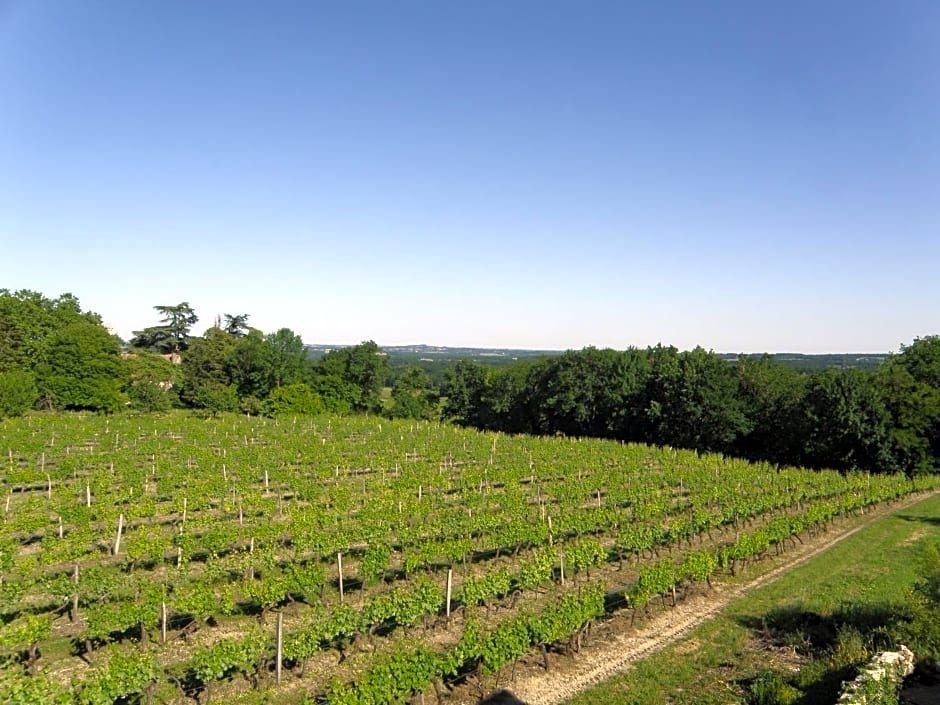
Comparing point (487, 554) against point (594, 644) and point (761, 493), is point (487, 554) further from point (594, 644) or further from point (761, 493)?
point (761, 493)

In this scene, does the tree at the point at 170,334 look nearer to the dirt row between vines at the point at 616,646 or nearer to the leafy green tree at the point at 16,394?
the leafy green tree at the point at 16,394

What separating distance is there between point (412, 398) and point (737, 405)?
39.4 m

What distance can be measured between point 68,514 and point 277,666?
1358 cm

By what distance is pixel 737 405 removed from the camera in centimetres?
5197

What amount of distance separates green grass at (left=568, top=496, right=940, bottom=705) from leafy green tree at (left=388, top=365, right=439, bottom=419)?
184ft

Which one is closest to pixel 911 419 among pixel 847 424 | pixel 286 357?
pixel 847 424

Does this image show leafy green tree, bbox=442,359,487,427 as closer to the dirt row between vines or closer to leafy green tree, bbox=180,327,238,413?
leafy green tree, bbox=180,327,238,413

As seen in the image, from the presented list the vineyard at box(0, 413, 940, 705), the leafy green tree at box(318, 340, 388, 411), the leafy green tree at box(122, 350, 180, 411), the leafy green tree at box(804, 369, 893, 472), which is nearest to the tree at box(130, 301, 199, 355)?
the leafy green tree at box(122, 350, 180, 411)

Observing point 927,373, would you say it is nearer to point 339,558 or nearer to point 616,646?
point 616,646

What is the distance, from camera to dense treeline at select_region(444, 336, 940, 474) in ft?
139

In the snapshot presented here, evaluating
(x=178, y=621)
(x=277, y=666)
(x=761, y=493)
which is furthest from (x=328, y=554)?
(x=761, y=493)

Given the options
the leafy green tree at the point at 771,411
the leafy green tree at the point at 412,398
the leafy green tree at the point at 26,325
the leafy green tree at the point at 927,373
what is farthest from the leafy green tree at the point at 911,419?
the leafy green tree at the point at 26,325

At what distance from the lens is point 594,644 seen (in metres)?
Result: 13.5

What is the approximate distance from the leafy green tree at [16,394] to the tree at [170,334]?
147ft
